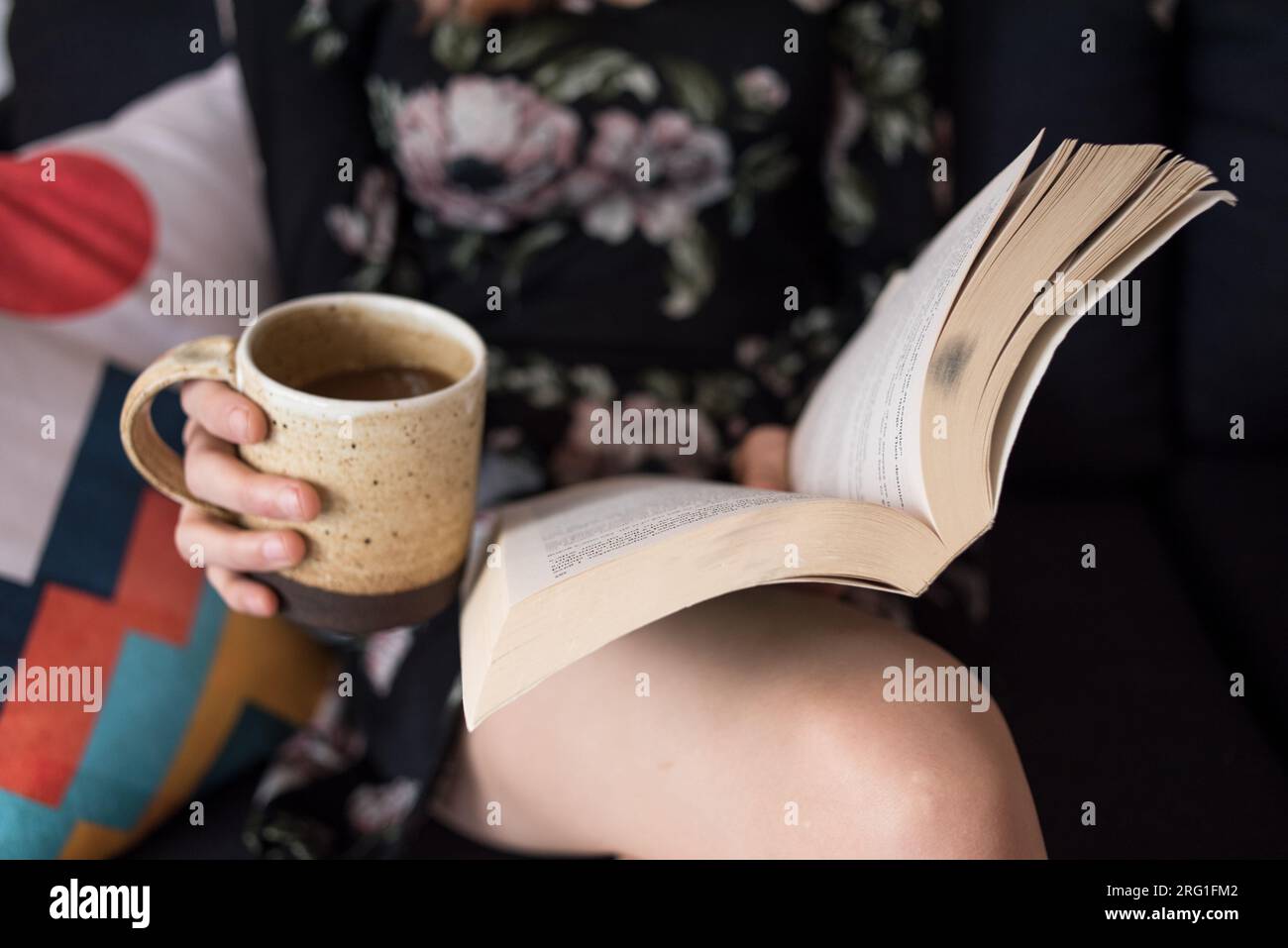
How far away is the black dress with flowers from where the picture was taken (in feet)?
2.63

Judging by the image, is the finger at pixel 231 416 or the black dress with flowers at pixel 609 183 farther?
the black dress with flowers at pixel 609 183

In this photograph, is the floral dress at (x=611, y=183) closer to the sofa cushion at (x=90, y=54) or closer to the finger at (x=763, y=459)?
the finger at (x=763, y=459)

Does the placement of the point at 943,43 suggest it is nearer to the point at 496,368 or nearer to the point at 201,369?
the point at 496,368

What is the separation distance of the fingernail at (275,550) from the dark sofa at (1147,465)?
0.34 metres

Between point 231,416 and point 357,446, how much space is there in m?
0.06

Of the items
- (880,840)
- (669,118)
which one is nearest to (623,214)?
(669,118)

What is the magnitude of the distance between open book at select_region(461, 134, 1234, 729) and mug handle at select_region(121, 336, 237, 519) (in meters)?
0.17

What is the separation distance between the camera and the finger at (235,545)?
47 cm

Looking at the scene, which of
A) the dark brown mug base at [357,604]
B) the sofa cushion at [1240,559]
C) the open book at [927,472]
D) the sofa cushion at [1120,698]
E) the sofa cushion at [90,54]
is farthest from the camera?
the sofa cushion at [90,54]
